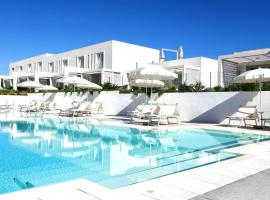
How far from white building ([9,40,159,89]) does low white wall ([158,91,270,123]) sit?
37.1ft

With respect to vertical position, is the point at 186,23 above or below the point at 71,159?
above

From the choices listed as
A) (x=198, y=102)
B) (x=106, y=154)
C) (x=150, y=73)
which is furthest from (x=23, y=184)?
(x=198, y=102)

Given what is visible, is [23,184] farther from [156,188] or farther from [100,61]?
[100,61]

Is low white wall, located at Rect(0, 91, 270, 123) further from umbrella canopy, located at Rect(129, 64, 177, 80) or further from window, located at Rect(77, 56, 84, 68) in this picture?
window, located at Rect(77, 56, 84, 68)

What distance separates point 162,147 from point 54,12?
22.6m

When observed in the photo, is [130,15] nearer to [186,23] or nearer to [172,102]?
[186,23]

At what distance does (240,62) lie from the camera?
19.6m

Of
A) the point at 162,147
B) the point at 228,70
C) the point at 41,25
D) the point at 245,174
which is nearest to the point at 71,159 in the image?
the point at 162,147

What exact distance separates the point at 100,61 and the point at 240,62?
1643 cm

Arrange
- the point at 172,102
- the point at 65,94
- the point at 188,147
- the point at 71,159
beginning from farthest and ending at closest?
the point at 65,94 → the point at 172,102 → the point at 188,147 → the point at 71,159

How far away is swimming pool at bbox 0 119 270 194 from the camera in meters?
5.25

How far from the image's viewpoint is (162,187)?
3973 millimetres

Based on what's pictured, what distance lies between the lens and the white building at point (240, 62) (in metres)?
17.2

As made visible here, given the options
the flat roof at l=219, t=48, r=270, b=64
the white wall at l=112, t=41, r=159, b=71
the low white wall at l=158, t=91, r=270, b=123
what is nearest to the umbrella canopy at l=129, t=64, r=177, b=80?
the low white wall at l=158, t=91, r=270, b=123
